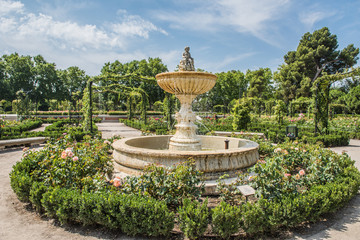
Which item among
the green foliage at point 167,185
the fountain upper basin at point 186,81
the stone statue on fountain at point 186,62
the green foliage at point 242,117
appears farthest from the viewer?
the green foliage at point 242,117

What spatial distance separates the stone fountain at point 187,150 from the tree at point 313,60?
1374 inches

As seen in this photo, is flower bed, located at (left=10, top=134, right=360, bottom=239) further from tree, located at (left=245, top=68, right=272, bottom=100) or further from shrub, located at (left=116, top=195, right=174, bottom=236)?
tree, located at (left=245, top=68, right=272, bottom=100)

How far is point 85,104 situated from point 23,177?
31.5 ft

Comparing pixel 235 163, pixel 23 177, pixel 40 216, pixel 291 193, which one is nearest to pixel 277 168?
pixel 291 193

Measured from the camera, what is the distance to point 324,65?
126ft

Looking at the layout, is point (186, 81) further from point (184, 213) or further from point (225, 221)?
point (225, 221)

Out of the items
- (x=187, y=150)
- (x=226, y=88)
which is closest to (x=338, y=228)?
(x=187, y=150)

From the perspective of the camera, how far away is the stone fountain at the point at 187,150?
4879 millimetres

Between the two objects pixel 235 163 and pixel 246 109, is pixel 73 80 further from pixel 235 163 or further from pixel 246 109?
pixel 235 163

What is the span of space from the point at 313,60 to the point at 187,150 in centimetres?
3936

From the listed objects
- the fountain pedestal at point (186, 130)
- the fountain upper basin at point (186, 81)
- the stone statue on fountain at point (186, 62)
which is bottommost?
the fountain pedestal at point (186, 130)

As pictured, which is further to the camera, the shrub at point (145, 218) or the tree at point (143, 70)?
the tree at point (143, 70)

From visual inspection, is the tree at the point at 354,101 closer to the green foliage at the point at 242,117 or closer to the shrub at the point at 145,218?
the green foliage at the point at 242,117

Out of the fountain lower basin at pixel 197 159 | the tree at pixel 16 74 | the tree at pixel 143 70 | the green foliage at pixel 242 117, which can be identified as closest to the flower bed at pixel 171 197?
the fountain lower basin at pixel 197 159
